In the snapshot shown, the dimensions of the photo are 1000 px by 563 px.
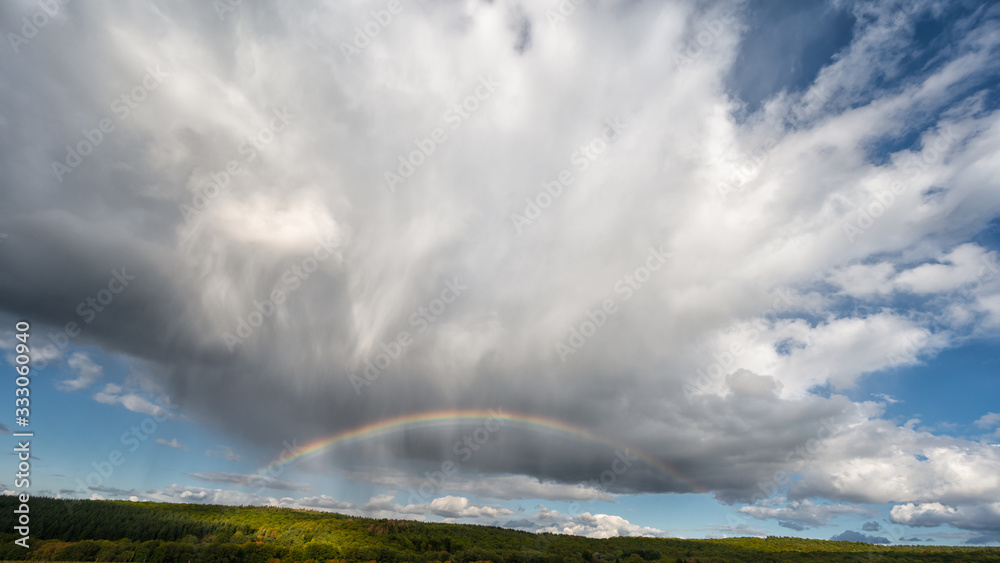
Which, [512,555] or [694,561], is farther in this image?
[512,555]

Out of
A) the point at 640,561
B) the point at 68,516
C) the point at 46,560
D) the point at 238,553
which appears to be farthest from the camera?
the point at 68,516

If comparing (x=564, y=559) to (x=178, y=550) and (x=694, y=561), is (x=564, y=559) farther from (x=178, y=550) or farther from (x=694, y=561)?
(x=178, y=550)

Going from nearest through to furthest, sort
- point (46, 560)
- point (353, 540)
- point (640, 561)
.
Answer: point (46, 560), point (640, 561), point (353, 540)

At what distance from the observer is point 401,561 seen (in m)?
149

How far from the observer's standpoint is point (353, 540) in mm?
190625

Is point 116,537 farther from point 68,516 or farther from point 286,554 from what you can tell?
point 286,554

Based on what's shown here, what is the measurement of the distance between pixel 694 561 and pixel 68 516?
227 metres

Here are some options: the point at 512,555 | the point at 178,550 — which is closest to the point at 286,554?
the point at 178,550

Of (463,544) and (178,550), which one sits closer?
(178,550)

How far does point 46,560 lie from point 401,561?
324ft

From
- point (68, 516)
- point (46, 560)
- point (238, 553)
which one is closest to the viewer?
point (46, 560)

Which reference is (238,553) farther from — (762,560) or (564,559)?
(762,560)

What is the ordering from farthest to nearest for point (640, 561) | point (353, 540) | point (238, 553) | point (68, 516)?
point (353, 540)
point (68, 516)
point (640, 561)
point (238, 553)

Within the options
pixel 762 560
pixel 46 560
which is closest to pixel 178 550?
pixel 46 560
